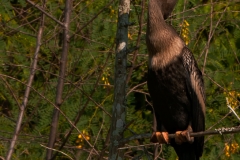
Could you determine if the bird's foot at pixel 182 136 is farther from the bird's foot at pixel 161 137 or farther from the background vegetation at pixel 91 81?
the background vegetation at pixel 91 81

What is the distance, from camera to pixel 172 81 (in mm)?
4527

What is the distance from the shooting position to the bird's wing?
181 inches

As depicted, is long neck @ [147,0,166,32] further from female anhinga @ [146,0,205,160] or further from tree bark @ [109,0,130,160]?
tree bark @ [109,0,130,160]

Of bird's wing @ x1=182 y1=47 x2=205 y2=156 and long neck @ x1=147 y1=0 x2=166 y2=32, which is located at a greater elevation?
long neck @ x1=147 y1=0 x2=166 y2=32

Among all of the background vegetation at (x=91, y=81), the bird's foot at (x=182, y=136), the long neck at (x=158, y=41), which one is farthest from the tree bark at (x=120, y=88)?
the background vegetation at (x=91, y=81)

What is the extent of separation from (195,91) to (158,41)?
472 millimetres

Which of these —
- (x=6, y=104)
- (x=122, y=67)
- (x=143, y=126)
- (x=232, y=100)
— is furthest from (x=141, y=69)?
(x=122, y=67)

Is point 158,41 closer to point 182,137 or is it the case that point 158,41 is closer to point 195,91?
point 195,91

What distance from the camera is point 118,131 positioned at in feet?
13.1

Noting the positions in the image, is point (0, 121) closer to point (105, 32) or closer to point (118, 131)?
point (105, 32)

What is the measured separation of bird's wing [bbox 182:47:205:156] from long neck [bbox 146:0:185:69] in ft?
0.34

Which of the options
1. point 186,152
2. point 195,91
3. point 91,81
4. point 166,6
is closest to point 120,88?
point 195,91

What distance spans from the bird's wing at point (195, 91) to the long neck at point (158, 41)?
0.10 m

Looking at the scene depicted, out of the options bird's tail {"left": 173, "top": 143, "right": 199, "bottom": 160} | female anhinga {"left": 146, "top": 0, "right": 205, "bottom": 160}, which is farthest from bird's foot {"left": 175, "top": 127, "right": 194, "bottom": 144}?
bird's tail {"left": 173, "top": 143, "right": 199, "bottom": 160}
